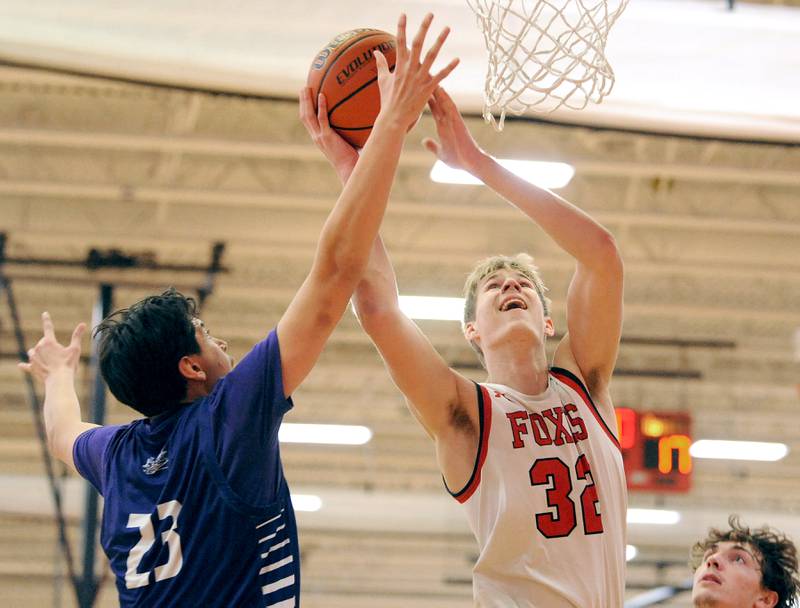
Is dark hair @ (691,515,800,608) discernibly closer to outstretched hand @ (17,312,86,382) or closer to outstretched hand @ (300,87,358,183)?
outstretched hand @ (300,87,358,183)

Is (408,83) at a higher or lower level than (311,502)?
higher

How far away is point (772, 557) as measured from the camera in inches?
183

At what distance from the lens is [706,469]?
2006cm

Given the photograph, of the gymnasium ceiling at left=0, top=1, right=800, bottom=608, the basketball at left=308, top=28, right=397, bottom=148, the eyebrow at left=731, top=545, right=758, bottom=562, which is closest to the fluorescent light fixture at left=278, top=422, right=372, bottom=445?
Result: the gymnasium ceiling at left=0, top=1, right=800, bottom=608

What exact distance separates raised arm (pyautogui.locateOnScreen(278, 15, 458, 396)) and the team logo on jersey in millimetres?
364

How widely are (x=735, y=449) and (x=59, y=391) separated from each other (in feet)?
52.6

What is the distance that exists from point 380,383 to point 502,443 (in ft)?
45.2

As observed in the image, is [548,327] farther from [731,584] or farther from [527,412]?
[731,584]

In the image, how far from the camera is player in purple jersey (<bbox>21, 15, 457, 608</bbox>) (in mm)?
2584

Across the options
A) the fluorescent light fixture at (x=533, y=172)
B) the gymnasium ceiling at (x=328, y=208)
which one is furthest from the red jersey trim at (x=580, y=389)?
the fluorescent light fixture at (x=533, y=172)

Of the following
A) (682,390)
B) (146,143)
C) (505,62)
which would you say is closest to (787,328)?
(682,390)

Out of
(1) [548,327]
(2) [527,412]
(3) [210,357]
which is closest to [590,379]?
(1) [548,327]

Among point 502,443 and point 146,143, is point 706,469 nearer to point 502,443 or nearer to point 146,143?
point 146,143

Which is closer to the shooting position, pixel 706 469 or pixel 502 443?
pixel 502 443
